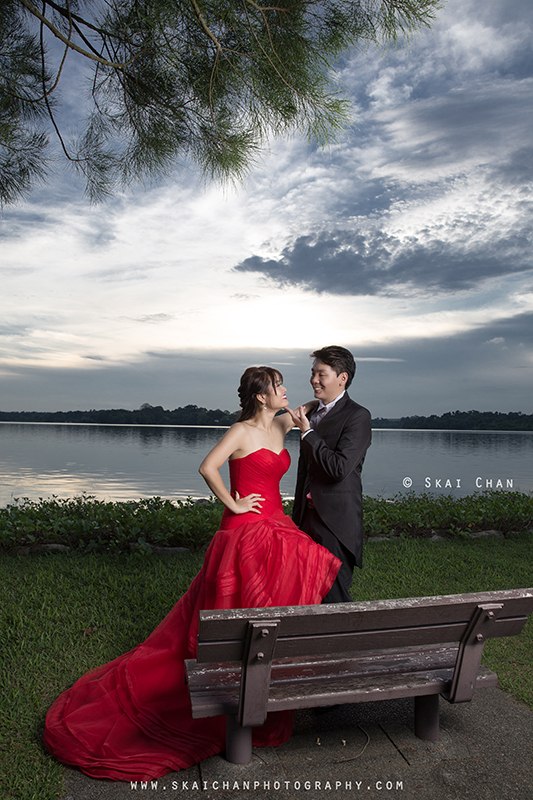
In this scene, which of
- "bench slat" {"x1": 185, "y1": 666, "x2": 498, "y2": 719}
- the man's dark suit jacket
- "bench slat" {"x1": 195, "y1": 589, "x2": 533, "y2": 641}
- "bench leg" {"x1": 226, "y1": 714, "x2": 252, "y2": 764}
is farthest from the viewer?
the man's dark suit jacket

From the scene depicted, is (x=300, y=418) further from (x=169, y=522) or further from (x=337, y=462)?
(x=169, y=522)

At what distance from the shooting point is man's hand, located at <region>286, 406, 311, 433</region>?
300 cm

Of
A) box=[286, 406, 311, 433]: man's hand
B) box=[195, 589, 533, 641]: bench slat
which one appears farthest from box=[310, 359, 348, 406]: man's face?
box=[195, 589, 533, 641]: bench slat

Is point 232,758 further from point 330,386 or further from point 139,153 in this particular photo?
point 139,153

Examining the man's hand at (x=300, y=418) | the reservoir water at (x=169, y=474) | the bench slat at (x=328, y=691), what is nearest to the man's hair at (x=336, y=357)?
the man's hand at (x=300, y=418)

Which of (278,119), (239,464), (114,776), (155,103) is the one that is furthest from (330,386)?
(155,103)

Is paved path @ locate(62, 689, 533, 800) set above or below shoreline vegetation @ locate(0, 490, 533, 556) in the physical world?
below

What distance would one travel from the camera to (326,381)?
3152mm

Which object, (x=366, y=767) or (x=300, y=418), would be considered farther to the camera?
(x=300, y=418)

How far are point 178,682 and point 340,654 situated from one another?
0.84 meters

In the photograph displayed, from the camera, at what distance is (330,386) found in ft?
10.4

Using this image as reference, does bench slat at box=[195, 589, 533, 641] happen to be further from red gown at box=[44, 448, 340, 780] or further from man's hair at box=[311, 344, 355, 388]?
man's hair at box=[311, 344, 355, 388]

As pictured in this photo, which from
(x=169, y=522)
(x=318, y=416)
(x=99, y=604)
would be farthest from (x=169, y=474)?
(x=318, y=416)

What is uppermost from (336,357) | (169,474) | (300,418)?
(336,357)
